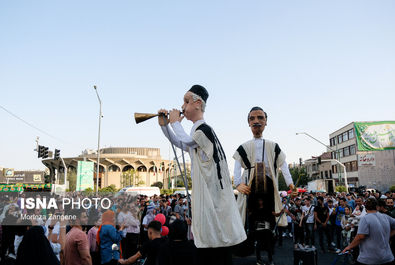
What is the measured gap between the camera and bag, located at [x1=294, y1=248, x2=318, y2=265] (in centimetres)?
718

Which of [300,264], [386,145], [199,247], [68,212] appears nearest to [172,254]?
[199,247]

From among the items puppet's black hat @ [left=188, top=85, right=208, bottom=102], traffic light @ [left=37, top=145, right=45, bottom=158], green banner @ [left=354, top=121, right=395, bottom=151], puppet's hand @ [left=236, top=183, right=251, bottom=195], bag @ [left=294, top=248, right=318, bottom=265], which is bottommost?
bag @ [left=294, top=248, right=318, bottom=265]

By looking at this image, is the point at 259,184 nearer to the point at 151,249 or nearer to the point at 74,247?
the point at 151,249

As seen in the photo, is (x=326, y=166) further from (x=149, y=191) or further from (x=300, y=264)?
(x=300, y=264)

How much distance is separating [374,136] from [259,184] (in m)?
28.0

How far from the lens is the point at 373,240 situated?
16.7 feet

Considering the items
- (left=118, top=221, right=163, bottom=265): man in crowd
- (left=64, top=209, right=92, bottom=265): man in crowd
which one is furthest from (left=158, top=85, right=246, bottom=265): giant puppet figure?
(left=64, top=209, right=92, bottom=265): man in crowd

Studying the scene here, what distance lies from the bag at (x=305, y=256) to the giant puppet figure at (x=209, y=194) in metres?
5.05

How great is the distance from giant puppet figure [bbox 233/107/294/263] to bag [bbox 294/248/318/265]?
3020mm

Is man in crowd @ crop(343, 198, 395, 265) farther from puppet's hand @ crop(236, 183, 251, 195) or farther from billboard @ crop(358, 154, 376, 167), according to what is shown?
billboard @ crop(358, 154, 376, 167)

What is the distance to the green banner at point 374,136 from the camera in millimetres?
28141

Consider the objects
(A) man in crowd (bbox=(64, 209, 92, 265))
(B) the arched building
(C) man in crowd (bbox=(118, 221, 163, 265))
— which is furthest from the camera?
(B) the arched building

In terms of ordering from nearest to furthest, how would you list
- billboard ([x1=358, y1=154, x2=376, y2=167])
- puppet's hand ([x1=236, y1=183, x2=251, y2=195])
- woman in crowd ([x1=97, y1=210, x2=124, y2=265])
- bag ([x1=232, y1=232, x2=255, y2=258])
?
bag ([x1=232, y1=232, x2=255, y2=258]), puppet's hand ([x1=236, y1=183, x2=251, y2=195]), woman in crowd ([x1=97, y1=210, x2=124, y2=265]), billboard ([x1=358, y1=154, x2=376, y2=167])

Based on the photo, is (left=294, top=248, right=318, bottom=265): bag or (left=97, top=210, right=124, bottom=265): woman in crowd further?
(left=294, top=248, right=318, bottom=265): bag
